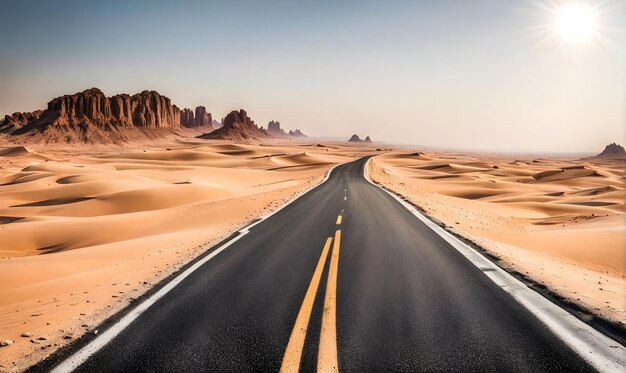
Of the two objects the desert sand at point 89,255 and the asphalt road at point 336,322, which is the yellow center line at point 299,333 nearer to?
the asphalt road at point 336,322

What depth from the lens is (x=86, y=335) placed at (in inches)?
181

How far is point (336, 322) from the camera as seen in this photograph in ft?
15.8

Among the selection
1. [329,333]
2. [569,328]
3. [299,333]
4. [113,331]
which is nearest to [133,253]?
[113,331]

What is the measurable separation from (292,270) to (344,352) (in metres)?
3.44

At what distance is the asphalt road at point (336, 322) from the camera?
390 centimetres

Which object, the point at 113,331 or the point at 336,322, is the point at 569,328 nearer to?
the point at 336,322

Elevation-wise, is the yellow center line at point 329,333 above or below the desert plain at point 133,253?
above

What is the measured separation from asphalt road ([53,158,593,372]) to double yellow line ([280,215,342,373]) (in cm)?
1

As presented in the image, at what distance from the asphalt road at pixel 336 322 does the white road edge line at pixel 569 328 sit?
0.15 meters

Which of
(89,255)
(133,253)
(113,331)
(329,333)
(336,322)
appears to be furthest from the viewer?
(89,255)

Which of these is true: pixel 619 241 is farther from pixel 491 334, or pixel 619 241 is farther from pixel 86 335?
pixel 86 335

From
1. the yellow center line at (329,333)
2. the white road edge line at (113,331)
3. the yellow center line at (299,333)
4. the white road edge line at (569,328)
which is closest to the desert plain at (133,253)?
the white road edge line at (113,331)

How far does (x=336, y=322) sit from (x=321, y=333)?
15.5 inches

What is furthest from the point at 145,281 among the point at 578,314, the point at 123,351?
the point at 578,314
